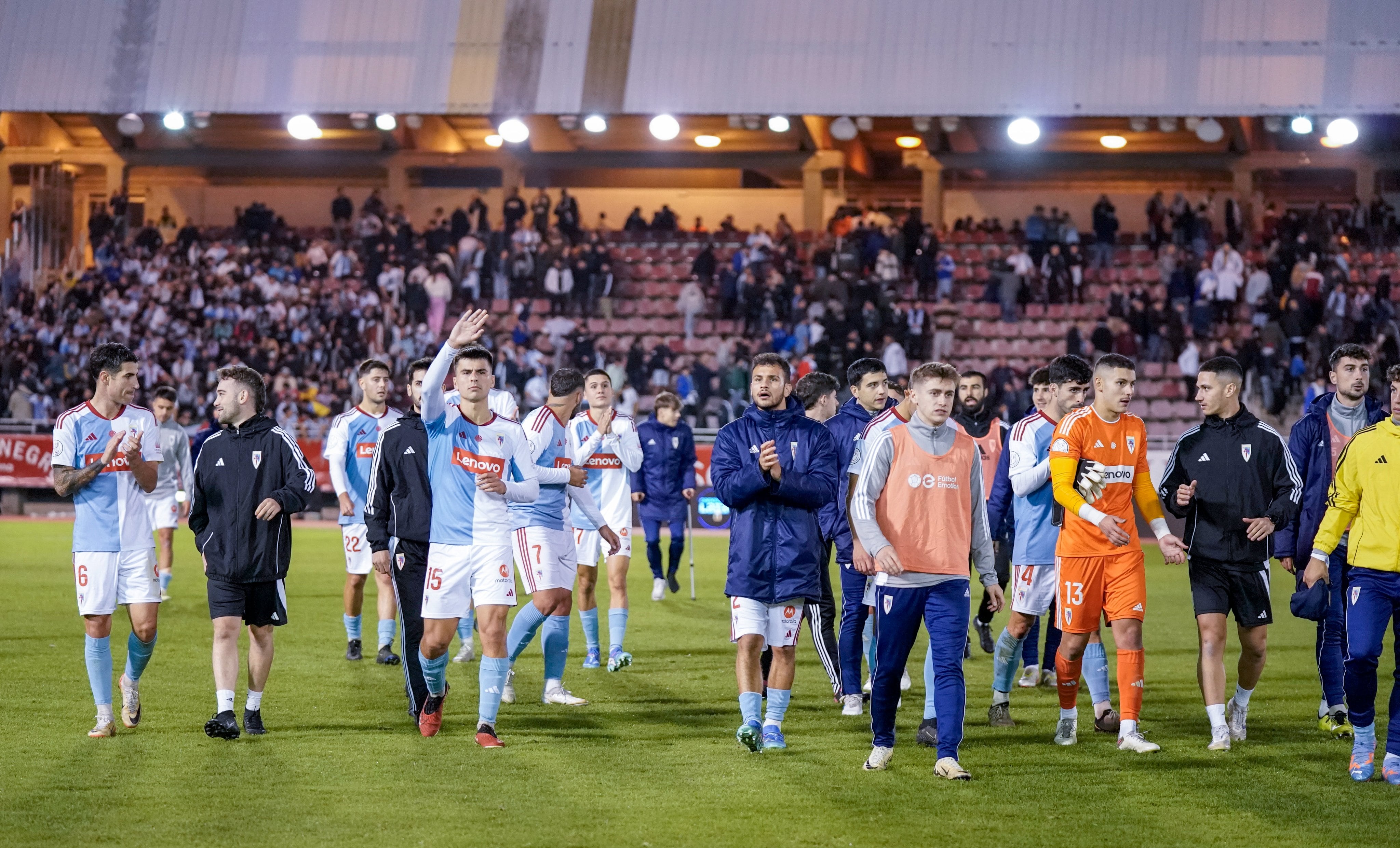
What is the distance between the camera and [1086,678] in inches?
375

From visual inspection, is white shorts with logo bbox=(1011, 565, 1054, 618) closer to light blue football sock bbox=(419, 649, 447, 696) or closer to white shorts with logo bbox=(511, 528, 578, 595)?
white shorts with logo bbox=(511, 528, 578, 595)

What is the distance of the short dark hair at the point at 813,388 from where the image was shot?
10.3 meters

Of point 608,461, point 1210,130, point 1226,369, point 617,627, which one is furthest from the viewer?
point 1210,130

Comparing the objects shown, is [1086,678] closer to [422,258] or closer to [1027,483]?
[1027,483]

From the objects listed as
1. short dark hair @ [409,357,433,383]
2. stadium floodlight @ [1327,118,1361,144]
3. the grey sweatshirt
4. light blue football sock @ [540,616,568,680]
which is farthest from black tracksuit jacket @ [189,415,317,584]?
stadium floodlight @ [1327,118,1361,144]

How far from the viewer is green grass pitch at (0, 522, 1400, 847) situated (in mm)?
6992

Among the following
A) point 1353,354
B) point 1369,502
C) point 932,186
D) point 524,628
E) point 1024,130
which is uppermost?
point 932,186

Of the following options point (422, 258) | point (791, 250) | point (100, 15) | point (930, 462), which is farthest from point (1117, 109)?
point (930, 462)

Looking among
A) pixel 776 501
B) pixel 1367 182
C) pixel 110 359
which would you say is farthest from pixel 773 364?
pixel 1367 182

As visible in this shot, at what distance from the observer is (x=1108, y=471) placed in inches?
346

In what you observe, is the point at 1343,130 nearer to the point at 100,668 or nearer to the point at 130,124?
the point at 130,124

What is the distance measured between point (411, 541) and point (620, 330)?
24.4m

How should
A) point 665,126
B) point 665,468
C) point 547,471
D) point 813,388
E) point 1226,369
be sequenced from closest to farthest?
1. point 1226,369
2. point 547,471
3. point 813,388
4. point 665,468
5. point 665,126

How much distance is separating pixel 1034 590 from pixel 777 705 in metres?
2.20
